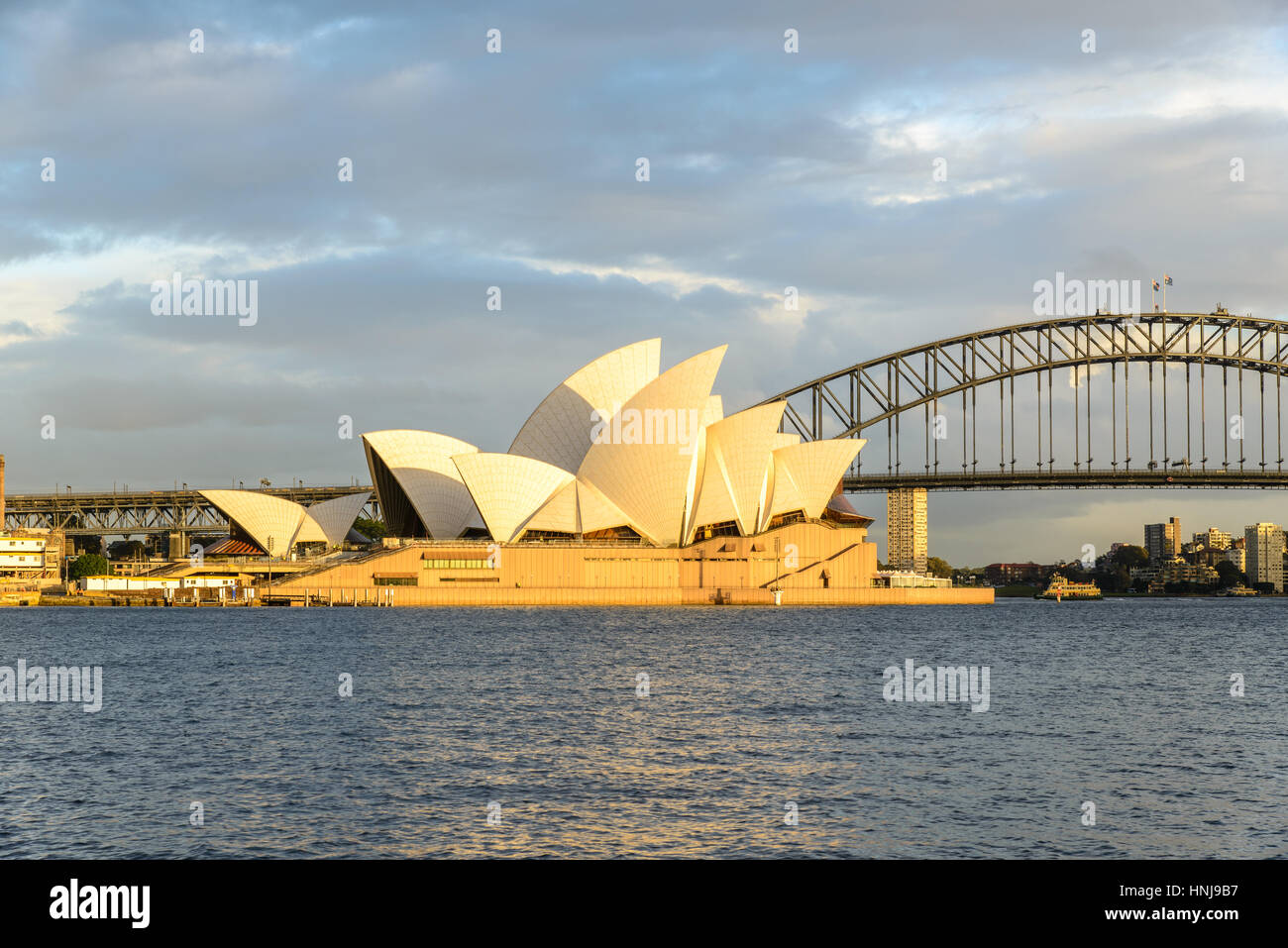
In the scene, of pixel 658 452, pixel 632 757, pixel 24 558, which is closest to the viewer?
pixel 632 757

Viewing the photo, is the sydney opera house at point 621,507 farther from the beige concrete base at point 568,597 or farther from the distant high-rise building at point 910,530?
the distant high-rise building at point 910,530

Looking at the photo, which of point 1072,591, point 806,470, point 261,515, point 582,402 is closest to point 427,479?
point 582,402

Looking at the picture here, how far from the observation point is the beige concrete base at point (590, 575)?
8594 centimetres

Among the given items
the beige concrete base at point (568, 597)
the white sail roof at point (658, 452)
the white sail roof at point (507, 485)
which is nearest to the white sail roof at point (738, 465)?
the white sail roof at point (658, 452)

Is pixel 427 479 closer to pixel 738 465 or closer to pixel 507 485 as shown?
pixel 507 485

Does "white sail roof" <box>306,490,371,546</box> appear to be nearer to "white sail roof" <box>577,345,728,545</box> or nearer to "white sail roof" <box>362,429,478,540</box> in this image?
"white sail roof" <box>362,429,478,540</box>

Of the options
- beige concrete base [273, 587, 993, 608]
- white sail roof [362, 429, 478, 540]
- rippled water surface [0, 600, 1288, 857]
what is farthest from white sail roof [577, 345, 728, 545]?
rippled water surface [0, 600, 1288, 857]

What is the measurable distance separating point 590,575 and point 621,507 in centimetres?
549

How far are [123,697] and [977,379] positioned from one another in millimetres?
103193

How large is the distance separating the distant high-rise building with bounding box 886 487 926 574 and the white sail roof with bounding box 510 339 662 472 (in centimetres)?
3409

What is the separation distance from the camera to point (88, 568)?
128 metres

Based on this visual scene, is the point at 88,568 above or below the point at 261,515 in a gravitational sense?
below
